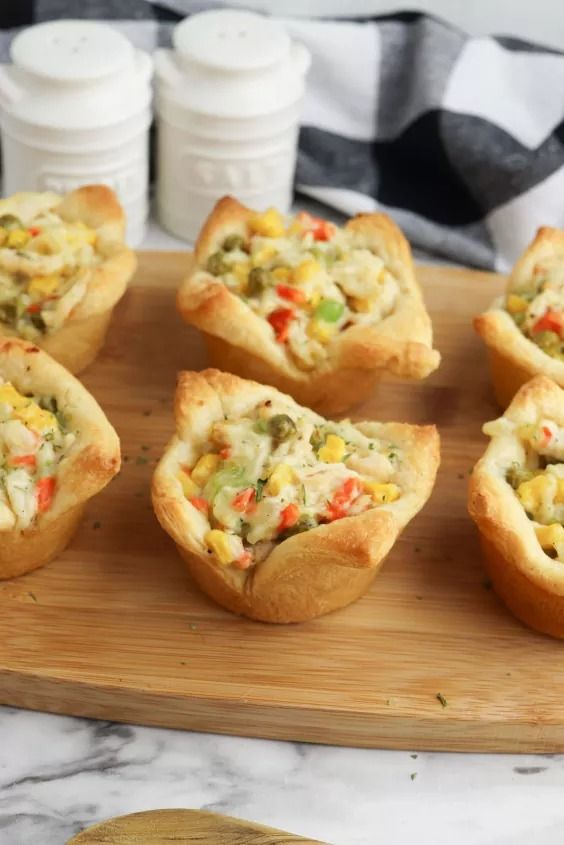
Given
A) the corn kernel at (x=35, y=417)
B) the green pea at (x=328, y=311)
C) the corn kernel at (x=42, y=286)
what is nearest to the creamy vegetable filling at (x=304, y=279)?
the green pea at (x=328, y=311)

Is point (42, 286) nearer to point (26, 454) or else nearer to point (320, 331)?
point (26, 454)

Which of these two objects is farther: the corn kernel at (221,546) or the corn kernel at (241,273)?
the corn kernel at (241,273)

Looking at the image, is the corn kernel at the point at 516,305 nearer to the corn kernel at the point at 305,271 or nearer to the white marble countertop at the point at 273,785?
the corn kernel at the point at 305,271

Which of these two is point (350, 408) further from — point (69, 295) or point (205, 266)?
point (69, 295)

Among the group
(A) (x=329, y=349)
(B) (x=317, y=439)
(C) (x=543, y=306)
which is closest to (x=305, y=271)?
(A) (x=329, y=349)

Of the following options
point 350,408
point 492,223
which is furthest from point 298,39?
point 350,408

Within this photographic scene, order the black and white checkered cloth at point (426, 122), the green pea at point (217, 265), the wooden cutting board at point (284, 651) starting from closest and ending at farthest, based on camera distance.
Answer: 1. the wooden cutting board at point (284, 651)
2. the green pea at point (217, 265)
3. the black and white checkered cloth at point (426, 122)
